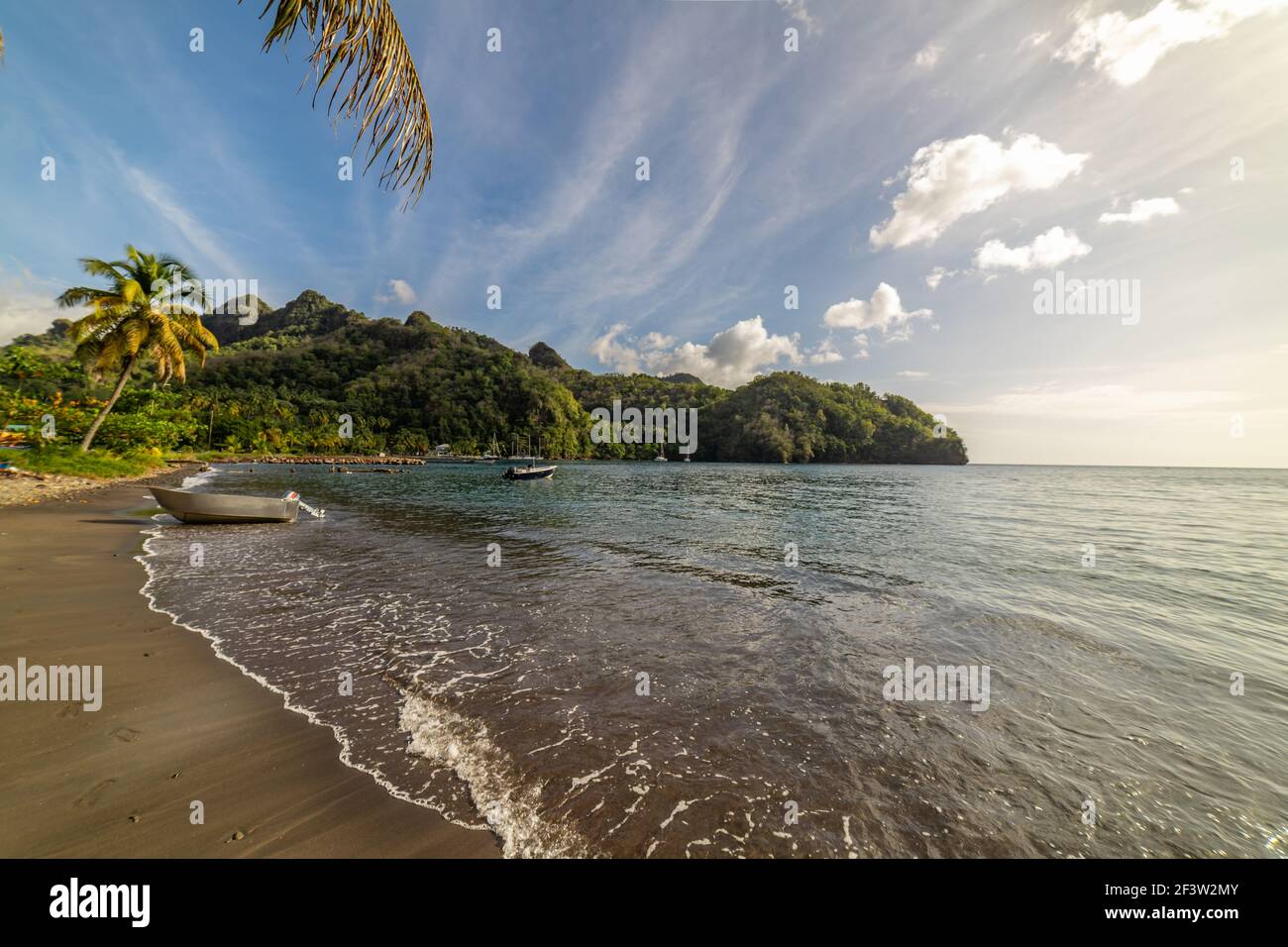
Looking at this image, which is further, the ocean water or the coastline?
the ocean water

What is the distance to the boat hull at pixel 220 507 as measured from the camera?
52.7 ft

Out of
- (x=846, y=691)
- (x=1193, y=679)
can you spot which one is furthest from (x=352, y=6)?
(x=1193, y=679)

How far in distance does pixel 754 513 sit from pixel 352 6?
27.5m

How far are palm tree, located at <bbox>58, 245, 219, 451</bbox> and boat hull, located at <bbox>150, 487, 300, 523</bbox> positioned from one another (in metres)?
21.6

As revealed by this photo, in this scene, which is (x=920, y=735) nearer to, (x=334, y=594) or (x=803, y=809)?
(x=803, y=809)

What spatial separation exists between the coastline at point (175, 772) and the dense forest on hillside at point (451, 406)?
11014 cm

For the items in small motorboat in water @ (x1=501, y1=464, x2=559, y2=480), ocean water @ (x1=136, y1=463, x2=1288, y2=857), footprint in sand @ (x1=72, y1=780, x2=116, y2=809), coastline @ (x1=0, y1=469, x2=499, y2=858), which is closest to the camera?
coastline @ (x1=0, y1=469, x2=499, y2=858)

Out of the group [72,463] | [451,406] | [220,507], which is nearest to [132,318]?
[72,463]

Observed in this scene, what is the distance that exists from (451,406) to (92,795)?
160454 mm

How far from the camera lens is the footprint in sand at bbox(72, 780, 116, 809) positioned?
10.9 feet

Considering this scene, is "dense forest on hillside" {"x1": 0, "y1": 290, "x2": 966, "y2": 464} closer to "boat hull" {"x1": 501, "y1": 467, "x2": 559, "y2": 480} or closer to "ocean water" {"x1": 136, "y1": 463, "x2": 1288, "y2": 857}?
"boat hull" {"x1": 501, "y1": 467, "x2": 559, "y2": 480}

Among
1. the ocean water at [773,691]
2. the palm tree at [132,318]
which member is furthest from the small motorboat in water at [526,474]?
the ocean water at [773,691]

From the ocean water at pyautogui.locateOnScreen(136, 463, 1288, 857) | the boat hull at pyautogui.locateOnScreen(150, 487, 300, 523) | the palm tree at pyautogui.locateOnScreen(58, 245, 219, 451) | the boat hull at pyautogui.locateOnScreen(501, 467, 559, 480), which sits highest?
the palm tree at pyautogui.locateOnScreen(58, 245, 219, 451)

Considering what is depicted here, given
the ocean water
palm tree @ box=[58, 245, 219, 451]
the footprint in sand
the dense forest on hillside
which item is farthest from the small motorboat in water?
the dense forest on hillside
